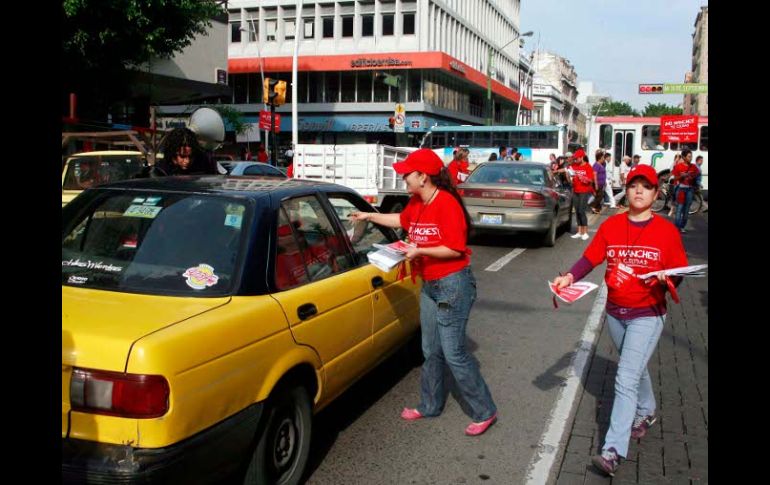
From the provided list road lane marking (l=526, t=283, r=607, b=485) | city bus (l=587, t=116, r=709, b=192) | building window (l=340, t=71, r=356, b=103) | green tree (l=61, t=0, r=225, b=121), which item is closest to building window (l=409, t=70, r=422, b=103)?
building window (l=340, t=71, r=356, b=103)

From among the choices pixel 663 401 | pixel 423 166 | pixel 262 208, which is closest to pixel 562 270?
pixel 663 401

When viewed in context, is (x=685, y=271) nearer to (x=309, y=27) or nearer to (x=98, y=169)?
(x=98, y=169)

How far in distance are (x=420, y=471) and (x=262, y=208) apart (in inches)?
66.5

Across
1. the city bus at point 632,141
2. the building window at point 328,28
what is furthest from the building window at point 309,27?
the city bus at point 632,141

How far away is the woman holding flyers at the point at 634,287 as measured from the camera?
3779 mm

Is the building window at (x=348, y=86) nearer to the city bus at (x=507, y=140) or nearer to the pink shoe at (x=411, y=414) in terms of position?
the city bus at (x=507, y=140)

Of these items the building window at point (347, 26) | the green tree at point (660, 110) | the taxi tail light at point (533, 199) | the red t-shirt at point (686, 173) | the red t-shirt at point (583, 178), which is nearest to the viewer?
the taxi tail light at point (533, 199)

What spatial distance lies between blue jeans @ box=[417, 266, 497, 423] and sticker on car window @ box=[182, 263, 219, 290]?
1467 mm

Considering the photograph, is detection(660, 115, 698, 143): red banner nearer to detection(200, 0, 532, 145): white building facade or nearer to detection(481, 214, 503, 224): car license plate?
detection(481, 214, 503, 224): car license plate

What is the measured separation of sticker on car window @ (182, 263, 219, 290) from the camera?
3.30 metres

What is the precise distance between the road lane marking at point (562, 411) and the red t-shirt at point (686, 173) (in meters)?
9.47

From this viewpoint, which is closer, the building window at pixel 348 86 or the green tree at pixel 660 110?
the building window at pixel 348 86

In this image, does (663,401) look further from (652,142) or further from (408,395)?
(652,142)

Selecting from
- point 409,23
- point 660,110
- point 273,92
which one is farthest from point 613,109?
point 273,92
